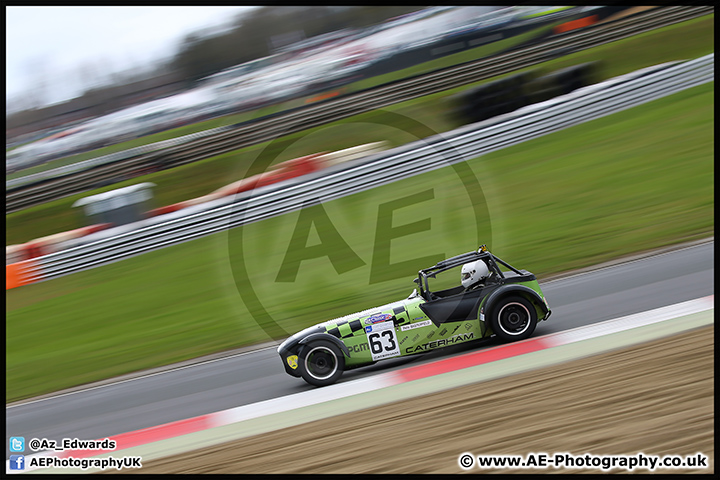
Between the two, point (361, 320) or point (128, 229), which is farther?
point (128, 229)

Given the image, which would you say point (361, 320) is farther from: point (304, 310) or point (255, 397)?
point (304, 310)

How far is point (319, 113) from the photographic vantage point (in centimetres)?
1922

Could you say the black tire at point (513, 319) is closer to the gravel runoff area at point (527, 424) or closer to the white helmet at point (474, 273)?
the white helmet at point (474, 273)

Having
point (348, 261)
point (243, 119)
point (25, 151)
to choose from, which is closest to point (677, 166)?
point (348, 261)

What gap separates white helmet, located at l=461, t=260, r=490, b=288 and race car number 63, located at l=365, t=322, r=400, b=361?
3.07 feet

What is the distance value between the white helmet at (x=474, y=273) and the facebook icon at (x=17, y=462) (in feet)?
15.1

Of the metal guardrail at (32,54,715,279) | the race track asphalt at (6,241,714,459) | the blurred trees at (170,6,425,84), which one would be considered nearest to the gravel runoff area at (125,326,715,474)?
the race track asphalt at (6,241,714,459)

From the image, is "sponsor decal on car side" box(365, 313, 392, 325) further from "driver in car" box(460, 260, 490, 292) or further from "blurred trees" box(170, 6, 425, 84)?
"blurred trees" box(170, 6, 425, 84)

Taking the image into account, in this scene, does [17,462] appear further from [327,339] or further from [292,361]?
[327,339]

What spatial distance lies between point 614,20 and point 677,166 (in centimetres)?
1068

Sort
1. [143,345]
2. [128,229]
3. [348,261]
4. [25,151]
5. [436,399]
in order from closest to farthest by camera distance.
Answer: [436,399]
[143,345]
[348,261]
[128,229]
[25,151]

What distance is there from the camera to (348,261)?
10.8 metres

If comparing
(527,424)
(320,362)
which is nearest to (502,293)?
(527,424)

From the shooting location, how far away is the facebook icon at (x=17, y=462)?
18.7 ft
